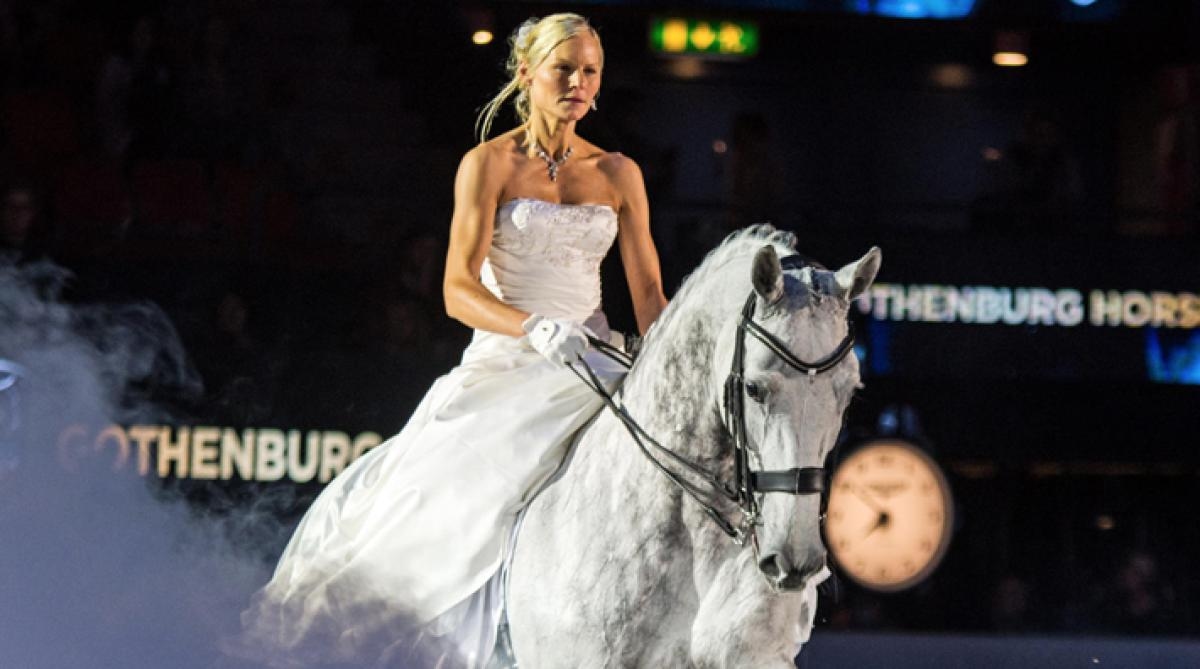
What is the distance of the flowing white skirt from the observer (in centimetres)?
342

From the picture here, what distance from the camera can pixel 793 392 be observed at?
108 inches

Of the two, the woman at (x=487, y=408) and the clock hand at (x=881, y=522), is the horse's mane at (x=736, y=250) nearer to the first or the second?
the woman at (x=487, y=408)

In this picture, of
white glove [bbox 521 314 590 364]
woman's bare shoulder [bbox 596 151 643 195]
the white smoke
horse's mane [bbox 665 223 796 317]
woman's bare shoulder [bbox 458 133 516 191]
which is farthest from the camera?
the white smoke

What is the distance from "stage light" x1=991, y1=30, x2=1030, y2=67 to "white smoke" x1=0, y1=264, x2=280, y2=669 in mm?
4176

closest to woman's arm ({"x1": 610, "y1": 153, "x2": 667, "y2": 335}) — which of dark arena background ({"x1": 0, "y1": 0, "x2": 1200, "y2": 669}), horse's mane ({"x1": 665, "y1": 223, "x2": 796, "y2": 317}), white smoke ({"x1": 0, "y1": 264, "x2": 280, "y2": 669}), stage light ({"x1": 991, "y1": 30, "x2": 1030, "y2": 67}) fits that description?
horse's mane ({"x1": 665, "y1": 223, "x2": 796, "y2": 317})

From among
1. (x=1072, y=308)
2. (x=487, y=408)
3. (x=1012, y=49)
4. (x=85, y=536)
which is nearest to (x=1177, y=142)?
(x=1012, y=49)

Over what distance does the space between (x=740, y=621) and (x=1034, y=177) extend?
5787mm

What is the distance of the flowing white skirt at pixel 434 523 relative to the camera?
3424 mm

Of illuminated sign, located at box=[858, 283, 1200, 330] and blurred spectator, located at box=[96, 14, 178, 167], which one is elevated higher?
blurred spectator, located at box=[96, 14, 178, 167]

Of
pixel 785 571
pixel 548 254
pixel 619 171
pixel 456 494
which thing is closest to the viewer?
pixel 785 571

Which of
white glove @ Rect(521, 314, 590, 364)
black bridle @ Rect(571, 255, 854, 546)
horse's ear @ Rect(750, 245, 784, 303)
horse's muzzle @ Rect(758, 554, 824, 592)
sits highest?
horse's ear @ Rect(750, 245, 784, 303)

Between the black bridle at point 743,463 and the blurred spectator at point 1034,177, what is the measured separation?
537 centimetres

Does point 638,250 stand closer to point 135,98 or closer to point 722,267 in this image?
point 722,267

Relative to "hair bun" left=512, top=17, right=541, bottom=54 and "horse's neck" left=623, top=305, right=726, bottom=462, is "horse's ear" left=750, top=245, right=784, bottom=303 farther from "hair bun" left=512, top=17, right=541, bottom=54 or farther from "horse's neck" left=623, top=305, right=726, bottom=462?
"hair bun" left=512, top=17, right=541, bottom=54
